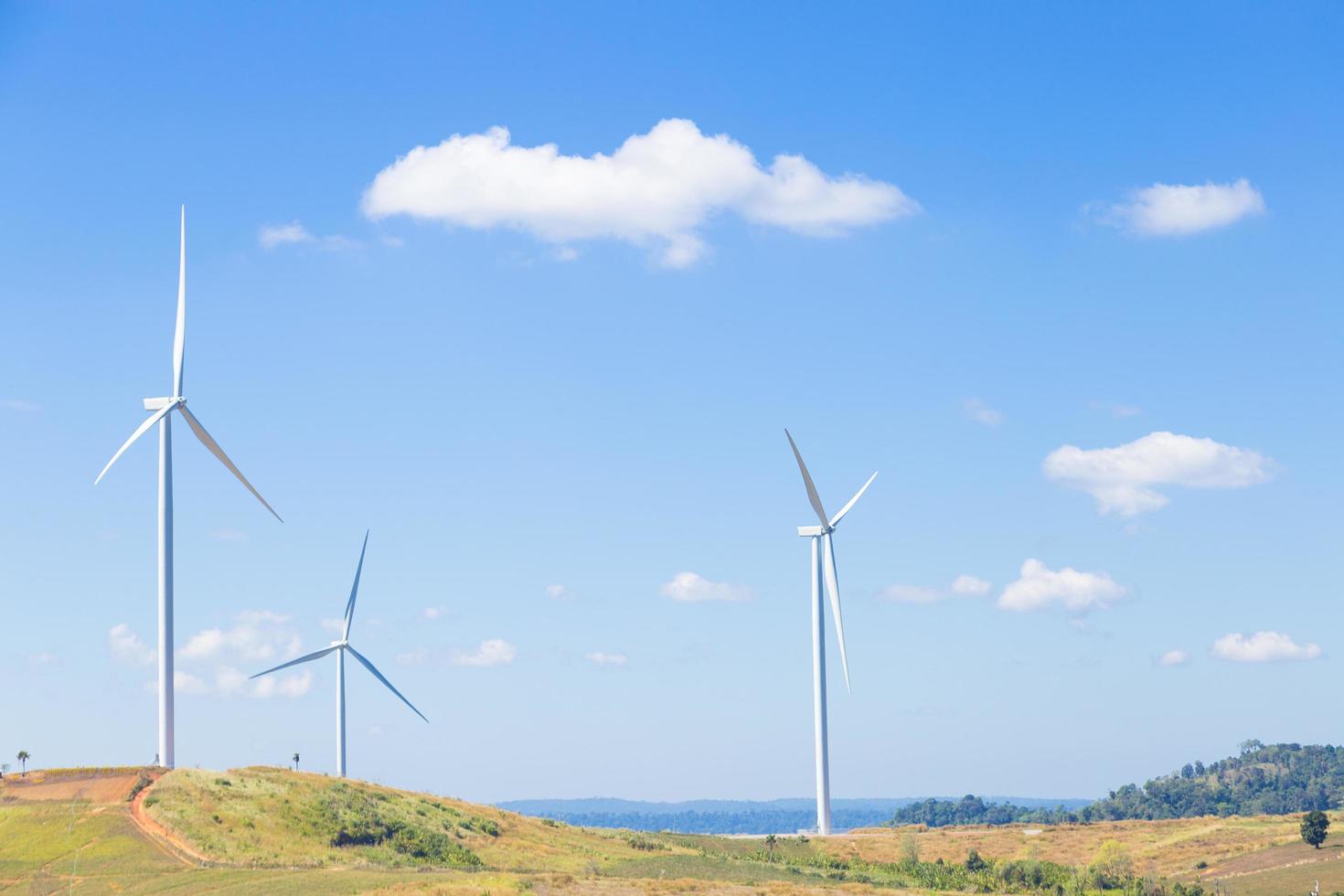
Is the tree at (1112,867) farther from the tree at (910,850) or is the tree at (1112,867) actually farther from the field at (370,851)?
the tree at (910,850)

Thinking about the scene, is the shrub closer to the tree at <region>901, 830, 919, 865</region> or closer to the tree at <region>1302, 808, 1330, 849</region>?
the tree at <region>901, 830, 919, 865</region>

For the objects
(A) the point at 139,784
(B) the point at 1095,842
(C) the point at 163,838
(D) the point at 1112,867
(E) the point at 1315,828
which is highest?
(A) the point at 139,784

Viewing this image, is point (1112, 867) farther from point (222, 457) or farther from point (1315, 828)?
point (222, 457)

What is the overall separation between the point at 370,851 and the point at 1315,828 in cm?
8545

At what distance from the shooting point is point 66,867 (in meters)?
88.6

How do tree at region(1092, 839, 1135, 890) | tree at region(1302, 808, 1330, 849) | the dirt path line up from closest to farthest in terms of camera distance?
the dirt path, tree at region(1092, 839, 1135, 890), tree at region(1302, 808, 1330, 849)

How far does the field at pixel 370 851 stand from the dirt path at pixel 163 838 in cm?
12

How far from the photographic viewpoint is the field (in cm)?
8606

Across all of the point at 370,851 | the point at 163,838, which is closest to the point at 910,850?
the point at 370,851

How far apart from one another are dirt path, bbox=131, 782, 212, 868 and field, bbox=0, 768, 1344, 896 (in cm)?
12

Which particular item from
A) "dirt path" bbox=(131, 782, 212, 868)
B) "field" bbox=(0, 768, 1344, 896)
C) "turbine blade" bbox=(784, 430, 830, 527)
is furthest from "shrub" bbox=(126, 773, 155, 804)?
"turbine blade" bbox=(784, 430, 830, 527)

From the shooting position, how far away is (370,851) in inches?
3848

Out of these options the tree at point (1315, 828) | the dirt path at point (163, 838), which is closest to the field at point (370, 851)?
the dirt path at point (163, 838)

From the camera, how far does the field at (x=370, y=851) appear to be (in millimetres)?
86062
